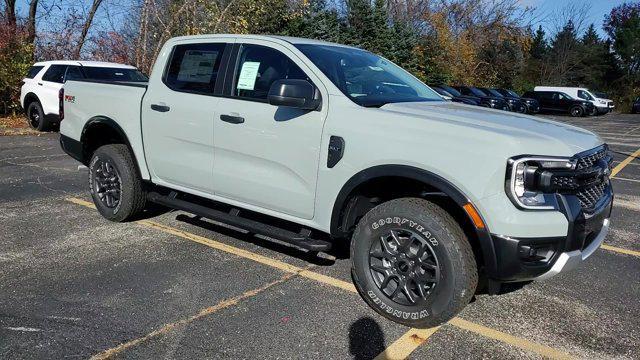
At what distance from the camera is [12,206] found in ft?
20.3

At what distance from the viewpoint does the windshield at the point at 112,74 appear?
12.4m

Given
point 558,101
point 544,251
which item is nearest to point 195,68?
point 544,251

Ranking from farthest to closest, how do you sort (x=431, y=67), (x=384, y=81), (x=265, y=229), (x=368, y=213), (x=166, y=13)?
(x=431, y=67) < (x=166, y=13) < (x=384, y=81) < (x=265, y=229) < (x=368, y=213)

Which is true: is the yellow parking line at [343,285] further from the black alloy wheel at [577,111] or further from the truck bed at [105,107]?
the black alloy wheel at [577,111]

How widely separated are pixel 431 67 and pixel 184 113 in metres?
33.1

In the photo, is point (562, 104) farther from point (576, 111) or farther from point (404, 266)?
point (404, 266)

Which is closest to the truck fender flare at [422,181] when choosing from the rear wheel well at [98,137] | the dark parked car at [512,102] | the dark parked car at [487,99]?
the rear wheel well at [98,137]

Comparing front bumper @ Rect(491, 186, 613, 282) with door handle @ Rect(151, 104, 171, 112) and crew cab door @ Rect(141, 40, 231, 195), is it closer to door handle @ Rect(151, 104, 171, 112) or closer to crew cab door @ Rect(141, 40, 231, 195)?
crew cab door @ Rect(141, 40, 231, 195)

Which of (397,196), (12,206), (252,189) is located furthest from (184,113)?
(12,206)

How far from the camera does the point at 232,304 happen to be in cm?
378

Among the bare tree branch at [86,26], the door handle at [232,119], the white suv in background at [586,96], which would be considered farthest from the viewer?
the white suv in background at [586,96]

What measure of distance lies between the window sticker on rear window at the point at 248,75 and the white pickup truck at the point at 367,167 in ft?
0.06

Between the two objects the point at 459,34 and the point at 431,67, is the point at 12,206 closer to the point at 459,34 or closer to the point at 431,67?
the point at 431,67

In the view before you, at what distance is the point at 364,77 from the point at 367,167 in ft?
3.51
